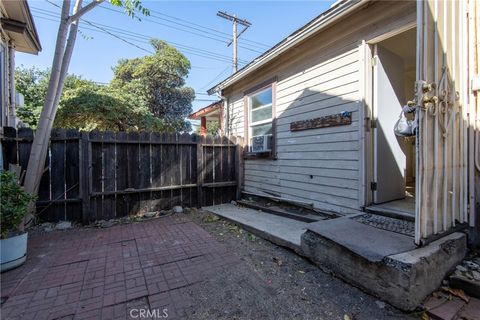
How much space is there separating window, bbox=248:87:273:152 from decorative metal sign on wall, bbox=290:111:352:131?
2.82 feet

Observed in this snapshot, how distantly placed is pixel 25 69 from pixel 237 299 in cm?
2176

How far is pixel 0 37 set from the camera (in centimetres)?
421

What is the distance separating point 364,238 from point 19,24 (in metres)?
6.68

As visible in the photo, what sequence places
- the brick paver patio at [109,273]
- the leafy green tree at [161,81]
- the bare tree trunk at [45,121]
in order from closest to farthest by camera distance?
1. the brick paver patio at [109,273]
2. the bare tree trunk at [45,121]
3. the leafy green tree at [161,81]

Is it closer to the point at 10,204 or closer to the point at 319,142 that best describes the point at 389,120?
the point at 319,142

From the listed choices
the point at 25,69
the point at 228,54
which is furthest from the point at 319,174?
the point at 25,69

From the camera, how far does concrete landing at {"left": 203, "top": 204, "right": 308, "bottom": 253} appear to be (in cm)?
317

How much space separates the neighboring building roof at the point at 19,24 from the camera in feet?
13.7

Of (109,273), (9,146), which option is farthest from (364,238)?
(9,146)

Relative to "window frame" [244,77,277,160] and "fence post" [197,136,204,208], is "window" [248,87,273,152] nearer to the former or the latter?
"window frame" [244,77,277,160]

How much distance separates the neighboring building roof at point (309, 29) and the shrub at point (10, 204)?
175 inches

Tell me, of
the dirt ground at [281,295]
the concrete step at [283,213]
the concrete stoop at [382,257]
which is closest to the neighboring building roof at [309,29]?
the concrete stoop at [382,257]

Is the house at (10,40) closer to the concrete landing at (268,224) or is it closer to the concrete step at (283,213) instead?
the concrete landing at (268,224)

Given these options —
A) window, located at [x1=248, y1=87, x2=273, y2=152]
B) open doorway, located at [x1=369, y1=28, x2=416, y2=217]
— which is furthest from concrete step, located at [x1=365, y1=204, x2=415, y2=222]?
window, located at [x1=248, y1=87, x2=273, y2=152]
